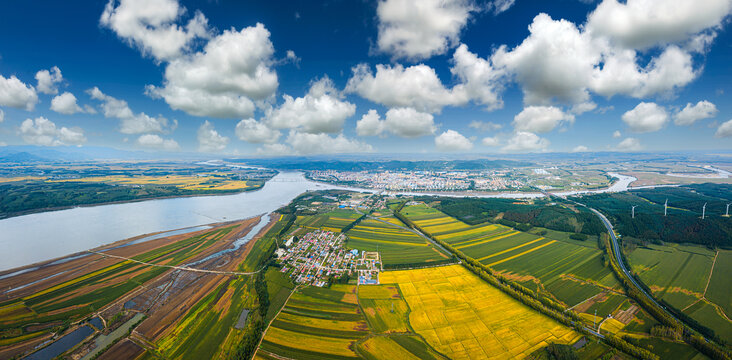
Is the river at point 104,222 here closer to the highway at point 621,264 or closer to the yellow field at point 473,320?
the yellow field at point 473,320

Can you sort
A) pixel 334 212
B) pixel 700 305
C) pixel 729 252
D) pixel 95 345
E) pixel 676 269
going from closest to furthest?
pixel 95 345 < pixel 700 305 < pixel 676 269 < pixel 729 252 < pixel 334 212

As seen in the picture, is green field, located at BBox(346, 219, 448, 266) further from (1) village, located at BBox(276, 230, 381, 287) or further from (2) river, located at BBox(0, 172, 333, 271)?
(2) river, located at BBox(0, 172, 333, 271)

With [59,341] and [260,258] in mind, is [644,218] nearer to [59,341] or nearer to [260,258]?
[260,258]

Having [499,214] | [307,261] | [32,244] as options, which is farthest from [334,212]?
[32,244]

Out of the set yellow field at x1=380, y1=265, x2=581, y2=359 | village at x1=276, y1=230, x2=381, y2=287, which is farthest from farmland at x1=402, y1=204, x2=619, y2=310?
village at x1=276, y1=230, x2=381, y2=287

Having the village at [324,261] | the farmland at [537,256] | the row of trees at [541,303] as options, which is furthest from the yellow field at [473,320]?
the farmland at [537,256]

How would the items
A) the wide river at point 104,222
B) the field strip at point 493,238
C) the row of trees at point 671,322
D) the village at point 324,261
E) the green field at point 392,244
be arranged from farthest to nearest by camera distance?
the field strip at point 493,238
the wide river at point 104,222
the green field at point 392,244
the village at point 324,261
the row of trees at point 671,322
